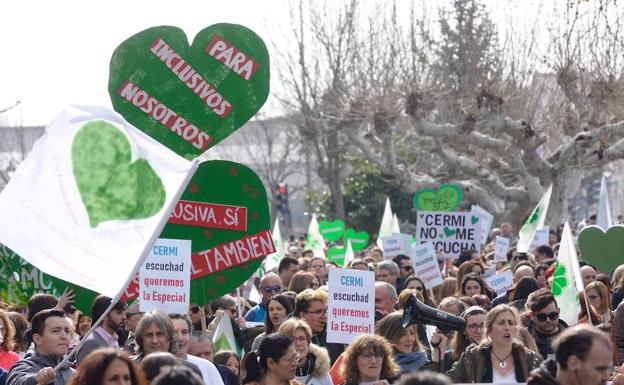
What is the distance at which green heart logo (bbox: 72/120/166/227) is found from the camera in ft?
26.2

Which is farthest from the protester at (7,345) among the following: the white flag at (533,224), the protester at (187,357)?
the white flag at (533,224)

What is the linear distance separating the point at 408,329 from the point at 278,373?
1533 millimetres

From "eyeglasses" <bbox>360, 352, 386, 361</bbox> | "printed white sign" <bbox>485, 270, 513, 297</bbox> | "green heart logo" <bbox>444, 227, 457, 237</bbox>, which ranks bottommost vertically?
"eyeglasses" <bbox>360, 352, 386, 361</bbox>

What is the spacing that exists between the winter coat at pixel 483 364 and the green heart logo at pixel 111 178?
2.30m

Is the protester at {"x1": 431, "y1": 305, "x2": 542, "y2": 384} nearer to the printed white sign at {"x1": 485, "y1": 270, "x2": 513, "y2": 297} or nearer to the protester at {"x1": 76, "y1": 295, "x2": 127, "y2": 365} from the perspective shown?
the protester at {"x1": 76, "y1": 295, "x2": 127, "y2": 365}

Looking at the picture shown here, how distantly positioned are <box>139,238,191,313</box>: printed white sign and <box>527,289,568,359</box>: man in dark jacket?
8.05ft

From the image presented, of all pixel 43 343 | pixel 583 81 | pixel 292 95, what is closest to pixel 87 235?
pixel 43 343

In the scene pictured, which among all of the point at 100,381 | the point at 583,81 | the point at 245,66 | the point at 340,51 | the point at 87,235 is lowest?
the point at 100,381

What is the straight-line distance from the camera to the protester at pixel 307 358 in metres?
9.11

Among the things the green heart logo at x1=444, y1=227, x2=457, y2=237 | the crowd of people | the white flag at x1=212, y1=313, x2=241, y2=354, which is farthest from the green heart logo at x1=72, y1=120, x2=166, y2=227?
the green heart logo at x1=444, y1=227, x2=457, y2=237

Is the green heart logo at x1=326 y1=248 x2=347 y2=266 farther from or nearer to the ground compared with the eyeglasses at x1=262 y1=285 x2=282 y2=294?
farther from the ground

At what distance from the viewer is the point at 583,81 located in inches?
1219

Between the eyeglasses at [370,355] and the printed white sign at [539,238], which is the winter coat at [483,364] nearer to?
the eyeglasses at [370,355]

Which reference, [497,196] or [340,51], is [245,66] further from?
[340,51]
